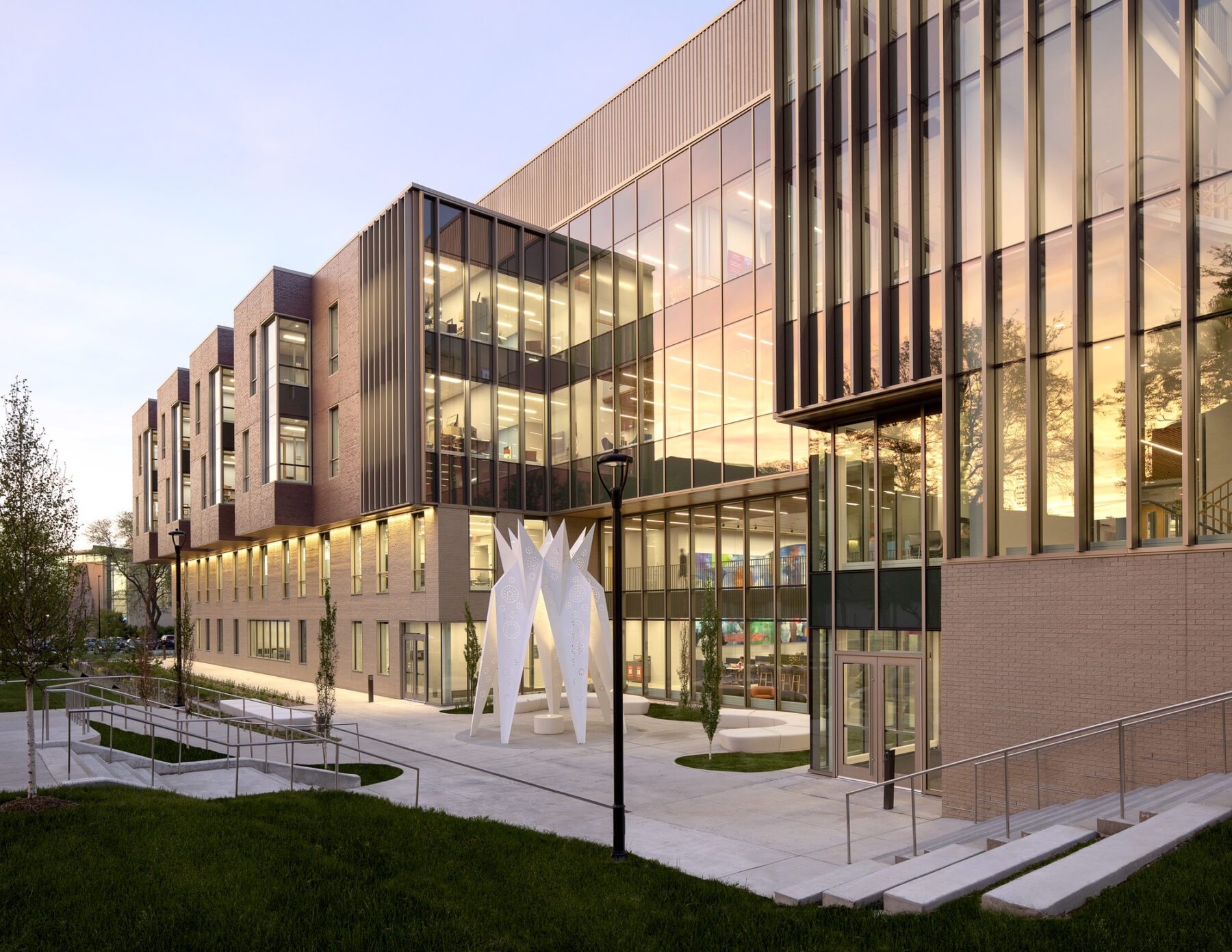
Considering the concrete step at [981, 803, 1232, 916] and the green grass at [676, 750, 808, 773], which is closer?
the concrete step at [981, 803, 1232, 916]

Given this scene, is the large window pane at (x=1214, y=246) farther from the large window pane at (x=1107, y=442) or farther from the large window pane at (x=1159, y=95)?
the large window pane at (x=1107, y=442)

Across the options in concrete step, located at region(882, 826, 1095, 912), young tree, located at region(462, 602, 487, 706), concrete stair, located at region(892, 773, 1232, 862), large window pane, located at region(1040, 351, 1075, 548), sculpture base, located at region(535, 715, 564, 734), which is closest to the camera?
concrete step, located at region(882, 826, 1095, 912)

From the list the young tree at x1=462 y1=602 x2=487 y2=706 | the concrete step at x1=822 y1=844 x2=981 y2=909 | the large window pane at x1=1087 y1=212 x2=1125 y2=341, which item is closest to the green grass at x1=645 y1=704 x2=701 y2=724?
the young tree at x1=462 y1=602 x2=487 y2=706

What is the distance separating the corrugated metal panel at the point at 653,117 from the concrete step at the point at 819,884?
2006cm

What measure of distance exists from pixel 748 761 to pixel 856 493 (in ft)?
21.4

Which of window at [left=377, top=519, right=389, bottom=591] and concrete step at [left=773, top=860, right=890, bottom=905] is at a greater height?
window at [left=377, top=519, right=389, bottom=591]

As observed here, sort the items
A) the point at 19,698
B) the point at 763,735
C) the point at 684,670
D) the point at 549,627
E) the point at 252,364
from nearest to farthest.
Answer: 1. the point at 763,735
2. the point at 549,627
3. the point at 684,670
4. the point at 19,698
5. the point at 252,364

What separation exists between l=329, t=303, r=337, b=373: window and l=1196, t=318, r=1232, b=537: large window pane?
32.6 metres

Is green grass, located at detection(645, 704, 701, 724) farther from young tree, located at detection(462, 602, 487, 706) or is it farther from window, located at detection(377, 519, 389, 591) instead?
window, located at detection(377, 519, 389, 591)

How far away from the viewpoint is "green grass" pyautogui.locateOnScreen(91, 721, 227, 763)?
64.4 feet

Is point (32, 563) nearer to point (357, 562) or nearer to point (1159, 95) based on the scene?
point (1159, 95)

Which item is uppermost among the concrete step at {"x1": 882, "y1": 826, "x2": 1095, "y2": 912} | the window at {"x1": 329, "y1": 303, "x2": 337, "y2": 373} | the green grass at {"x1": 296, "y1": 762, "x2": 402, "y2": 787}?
the window at {"x1": 329, "y1": 303, "x2": 337, "y2": 373}

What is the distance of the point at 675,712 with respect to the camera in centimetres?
2916

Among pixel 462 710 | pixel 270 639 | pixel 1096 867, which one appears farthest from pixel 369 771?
pixel 270 639
